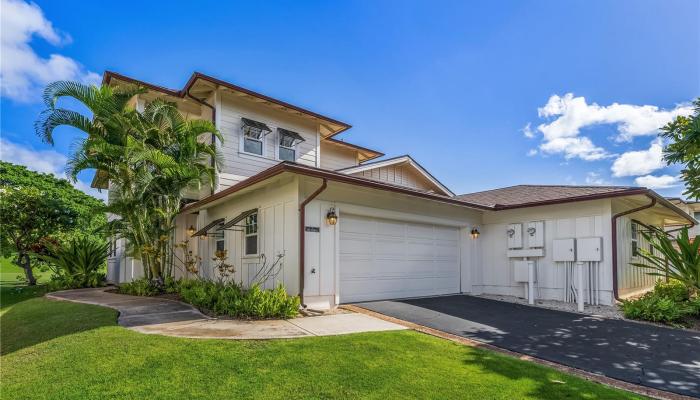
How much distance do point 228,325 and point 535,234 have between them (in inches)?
335

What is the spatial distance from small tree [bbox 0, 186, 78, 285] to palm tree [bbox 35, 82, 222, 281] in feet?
20.4

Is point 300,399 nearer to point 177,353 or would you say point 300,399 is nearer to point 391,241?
point 177,353

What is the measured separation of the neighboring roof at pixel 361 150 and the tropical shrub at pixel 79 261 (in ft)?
31.7

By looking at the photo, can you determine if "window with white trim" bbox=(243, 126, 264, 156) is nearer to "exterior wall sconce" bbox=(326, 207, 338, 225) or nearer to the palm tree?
the palm tree

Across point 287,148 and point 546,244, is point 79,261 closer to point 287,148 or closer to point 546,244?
point 287,148

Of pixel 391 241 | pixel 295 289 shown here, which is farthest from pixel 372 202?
pixel 295 289

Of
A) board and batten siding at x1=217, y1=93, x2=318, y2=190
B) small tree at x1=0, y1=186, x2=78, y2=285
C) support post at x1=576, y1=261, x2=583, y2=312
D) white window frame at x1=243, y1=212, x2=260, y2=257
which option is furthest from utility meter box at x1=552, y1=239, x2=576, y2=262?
small tree at x1=0, y1=186, x2=78, y2=285

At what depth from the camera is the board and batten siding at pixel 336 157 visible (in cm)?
1627

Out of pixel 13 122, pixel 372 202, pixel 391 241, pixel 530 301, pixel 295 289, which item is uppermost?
pixel 13 122

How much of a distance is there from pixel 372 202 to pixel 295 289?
2831 mm

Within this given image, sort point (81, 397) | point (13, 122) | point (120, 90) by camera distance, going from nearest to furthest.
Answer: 1. point (81, 397)
2. point (120, 90)
3. point (13, 122)

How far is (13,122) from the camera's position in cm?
1173

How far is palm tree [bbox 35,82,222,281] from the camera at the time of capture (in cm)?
941

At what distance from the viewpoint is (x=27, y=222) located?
45.8 ft
